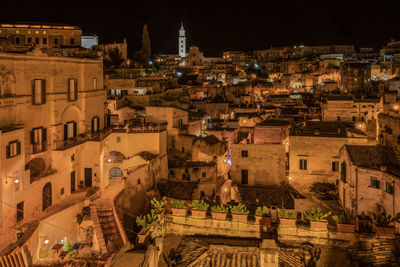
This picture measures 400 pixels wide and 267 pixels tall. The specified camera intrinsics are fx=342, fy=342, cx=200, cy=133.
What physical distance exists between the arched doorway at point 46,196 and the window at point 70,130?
4.31 m

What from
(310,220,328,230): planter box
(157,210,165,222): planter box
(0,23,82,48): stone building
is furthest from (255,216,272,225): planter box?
(0,23,82,48): stone building

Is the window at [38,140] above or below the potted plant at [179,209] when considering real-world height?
above

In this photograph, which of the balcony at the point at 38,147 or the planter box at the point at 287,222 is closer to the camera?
the planter box at the point at 287,222

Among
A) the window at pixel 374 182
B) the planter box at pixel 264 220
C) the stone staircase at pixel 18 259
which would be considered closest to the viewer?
the planter box at pixel 264 220

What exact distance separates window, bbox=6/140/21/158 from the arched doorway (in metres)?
2.66

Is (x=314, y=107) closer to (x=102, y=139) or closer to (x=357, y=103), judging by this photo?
(x=357, y=103)

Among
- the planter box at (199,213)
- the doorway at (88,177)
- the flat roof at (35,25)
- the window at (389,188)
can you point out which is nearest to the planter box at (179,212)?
the planter box at (199,213)

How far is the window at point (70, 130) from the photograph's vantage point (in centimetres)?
2209

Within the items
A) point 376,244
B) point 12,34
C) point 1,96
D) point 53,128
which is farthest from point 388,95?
point 12,34

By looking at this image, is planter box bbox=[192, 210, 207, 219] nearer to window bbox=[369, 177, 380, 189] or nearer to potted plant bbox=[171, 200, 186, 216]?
potted plant bbox=[171, 200, 186, 216]

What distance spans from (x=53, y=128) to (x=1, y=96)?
4.18 m

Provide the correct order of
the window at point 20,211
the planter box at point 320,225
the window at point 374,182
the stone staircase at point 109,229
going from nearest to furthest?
1. the planter box at point 320,225
2. the stone staircase at point 109,229
3. the window at point 20,211
4. the window at point 374,182

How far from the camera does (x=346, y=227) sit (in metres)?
9.85

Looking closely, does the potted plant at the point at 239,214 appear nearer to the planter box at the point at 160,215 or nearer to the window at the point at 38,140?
the planter box at the point at 160,215
